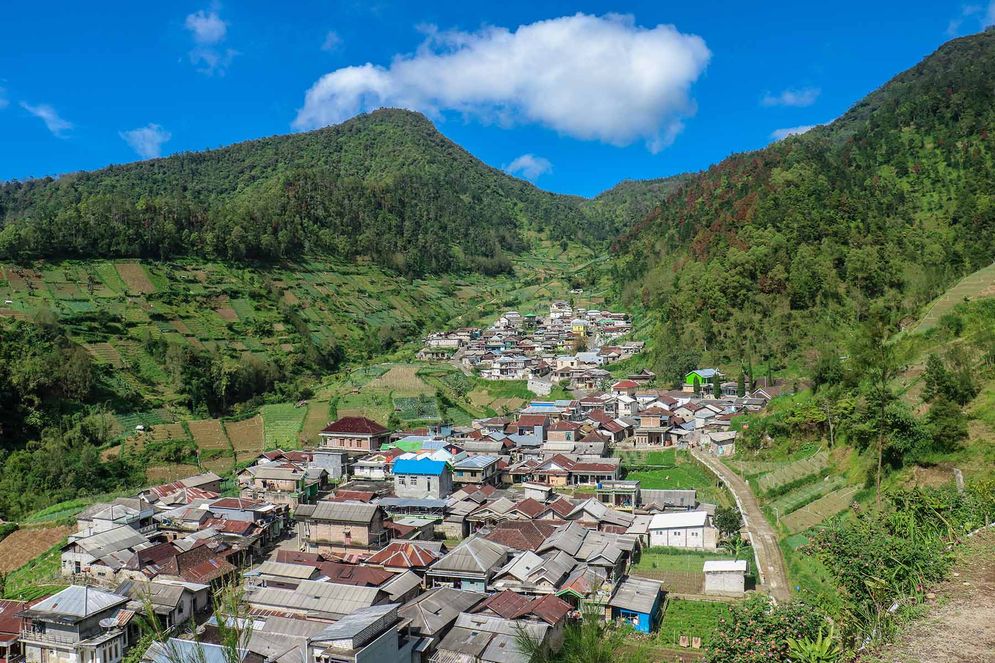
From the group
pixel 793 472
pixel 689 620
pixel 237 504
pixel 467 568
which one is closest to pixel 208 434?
pixel 237 504

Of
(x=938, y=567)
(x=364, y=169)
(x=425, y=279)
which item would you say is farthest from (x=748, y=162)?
(x=364, y=169)

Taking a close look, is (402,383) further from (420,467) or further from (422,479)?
(422,479)

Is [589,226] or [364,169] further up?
[364,169]

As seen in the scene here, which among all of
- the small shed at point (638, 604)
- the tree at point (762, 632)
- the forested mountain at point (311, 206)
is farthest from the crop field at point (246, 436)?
the tree at point (762, 632)

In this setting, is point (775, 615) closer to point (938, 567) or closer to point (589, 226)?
point (938, 567)

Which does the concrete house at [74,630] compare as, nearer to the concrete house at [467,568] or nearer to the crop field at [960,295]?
the concrete house at [467,568]
